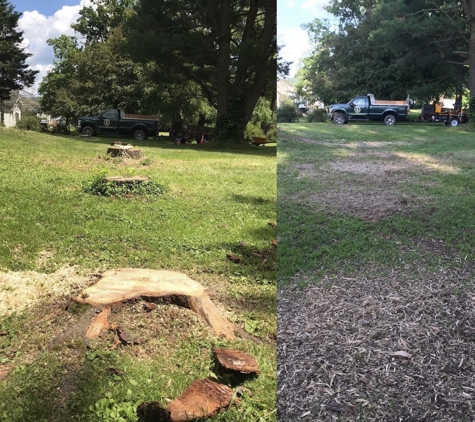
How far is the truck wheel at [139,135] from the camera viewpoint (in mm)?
2207

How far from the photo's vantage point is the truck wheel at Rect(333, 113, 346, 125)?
316cm

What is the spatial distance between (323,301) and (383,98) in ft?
5.80

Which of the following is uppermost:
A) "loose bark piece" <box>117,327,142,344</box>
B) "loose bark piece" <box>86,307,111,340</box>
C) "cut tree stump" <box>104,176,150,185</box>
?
"cut tree stump" <box>104,176,150,185</box>

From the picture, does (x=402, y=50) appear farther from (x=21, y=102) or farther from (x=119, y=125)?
(x=21, y=102)

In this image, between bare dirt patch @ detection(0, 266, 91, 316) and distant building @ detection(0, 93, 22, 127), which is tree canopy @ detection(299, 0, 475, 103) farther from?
bare dirt patch @ detection(0, 266, 91, 316)

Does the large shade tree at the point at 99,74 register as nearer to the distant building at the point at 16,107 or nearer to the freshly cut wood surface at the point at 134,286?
the distant building at the point at 16,107

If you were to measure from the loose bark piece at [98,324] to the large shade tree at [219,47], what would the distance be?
1297 millimetres

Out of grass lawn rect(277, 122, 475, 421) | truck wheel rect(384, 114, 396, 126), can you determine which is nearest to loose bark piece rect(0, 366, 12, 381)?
grass lawn rect(277, 122, 475, 421)

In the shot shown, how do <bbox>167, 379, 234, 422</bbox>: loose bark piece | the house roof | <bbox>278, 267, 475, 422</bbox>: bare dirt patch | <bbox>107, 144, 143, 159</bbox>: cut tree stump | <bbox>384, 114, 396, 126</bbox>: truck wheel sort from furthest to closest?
1. <bbox>384, 114, 396, 126</bbox>: truck wheel
2. <bbox>107, 144, 143, 159</bbox>: cut tree stump
3. the house roof
4. <bbox>278, 267, 475, 422</bbox>: bare dirt patch
5. <bbox>167, 379, 234, 422</bbox>: loose bark piece

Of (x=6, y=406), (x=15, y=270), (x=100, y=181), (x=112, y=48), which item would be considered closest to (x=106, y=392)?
(x=6, y=406)

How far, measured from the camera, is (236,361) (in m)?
1.35

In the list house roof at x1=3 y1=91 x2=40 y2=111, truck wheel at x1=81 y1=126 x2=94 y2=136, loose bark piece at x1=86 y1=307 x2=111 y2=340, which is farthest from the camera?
truck wheel at x1=81 y1=126 x2=94 y2=136

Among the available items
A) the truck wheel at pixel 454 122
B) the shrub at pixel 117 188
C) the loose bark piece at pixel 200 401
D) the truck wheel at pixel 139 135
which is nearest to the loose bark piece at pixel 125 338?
the loose bark piece at pixel 200 401

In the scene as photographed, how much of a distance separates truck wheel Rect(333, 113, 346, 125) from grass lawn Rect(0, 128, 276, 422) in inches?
29.5
